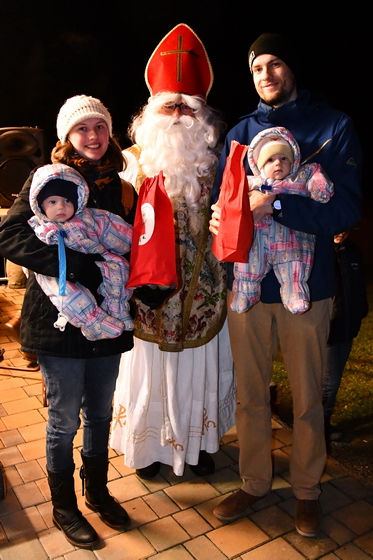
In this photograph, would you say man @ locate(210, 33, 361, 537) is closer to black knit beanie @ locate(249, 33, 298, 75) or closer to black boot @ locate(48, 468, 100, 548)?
black knit beanie @ locate(249, 33, 298, 75)

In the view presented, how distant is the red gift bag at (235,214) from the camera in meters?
2.00

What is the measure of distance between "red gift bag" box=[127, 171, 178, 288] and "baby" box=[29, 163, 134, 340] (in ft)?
0.17

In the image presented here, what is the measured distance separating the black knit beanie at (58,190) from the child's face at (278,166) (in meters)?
0.75

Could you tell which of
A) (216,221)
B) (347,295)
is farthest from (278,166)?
(347,295)

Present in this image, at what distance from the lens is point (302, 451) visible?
7.57 feet

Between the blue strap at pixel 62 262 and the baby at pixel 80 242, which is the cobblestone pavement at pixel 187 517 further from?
the blue strap at pixel 62 262

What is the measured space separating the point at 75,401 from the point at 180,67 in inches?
65.8

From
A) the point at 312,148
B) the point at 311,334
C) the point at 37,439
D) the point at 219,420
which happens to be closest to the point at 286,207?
the point at 312,148

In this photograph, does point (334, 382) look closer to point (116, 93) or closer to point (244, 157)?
point (244, 157)

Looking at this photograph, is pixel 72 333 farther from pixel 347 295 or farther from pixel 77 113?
pixel 347 295

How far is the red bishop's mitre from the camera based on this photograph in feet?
8.37

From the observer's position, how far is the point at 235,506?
2383 mm

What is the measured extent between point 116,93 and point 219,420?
693cm

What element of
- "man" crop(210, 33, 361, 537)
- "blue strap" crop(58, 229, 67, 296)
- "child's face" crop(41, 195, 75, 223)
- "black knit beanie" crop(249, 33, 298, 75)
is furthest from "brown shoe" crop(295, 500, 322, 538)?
"black knit beanie" crop(249, 33, 298, 75)
